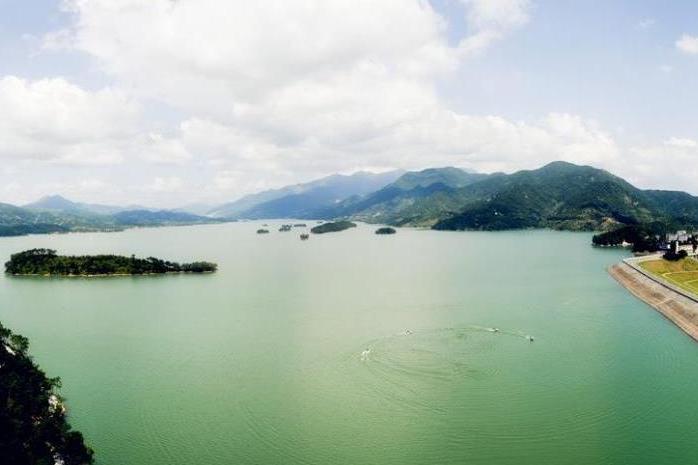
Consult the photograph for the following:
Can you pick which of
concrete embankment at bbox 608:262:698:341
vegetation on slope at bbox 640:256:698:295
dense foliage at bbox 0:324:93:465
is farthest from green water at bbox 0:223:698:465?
vegetation on slope at bbox 640:256:698:295

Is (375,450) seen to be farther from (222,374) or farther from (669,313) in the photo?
(669,313)

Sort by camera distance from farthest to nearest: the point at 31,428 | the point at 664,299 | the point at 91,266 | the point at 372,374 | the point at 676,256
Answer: the point at 91,266 → the point at 676,256 → the point at 664,299 → the point at 372,374 → the point at 31,428

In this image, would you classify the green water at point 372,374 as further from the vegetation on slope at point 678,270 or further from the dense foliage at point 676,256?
the dense foliage at point 676,256

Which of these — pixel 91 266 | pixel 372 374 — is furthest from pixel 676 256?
pixel 91 266

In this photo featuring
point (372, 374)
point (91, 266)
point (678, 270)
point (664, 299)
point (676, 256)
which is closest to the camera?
point (372, 374)

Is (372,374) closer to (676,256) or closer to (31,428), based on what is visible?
(31,428)

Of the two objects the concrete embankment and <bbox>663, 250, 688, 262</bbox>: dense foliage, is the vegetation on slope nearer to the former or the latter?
<bbox>663, 250, 688, 262</bbox>: dense foliage

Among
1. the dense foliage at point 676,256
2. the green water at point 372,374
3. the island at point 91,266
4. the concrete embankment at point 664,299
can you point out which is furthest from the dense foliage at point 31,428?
the dense foliage at point 676,256
